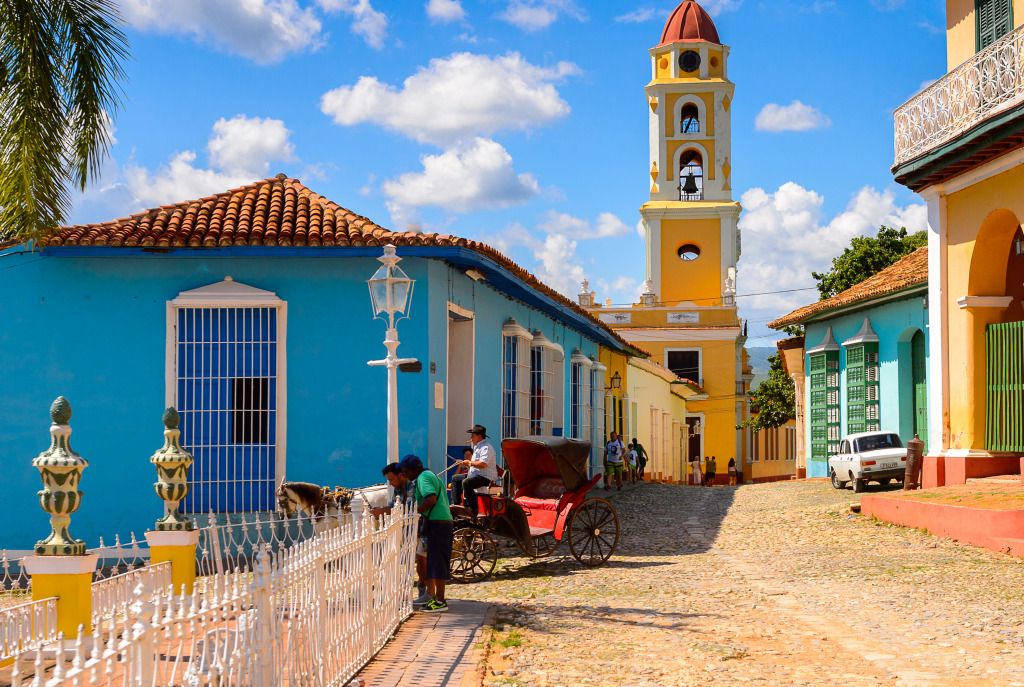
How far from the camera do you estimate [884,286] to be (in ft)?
69.3

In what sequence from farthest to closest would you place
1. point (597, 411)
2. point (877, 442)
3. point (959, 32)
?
point (597, 411), point (877, 442), point (959, 32)

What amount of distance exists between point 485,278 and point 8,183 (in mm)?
6017

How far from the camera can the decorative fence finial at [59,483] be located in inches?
243

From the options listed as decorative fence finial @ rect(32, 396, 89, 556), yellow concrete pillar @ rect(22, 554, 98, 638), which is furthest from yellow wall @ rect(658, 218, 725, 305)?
yellow concrete pillar @ rect(22, 554, 98, 638)

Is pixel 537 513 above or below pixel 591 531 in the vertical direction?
above

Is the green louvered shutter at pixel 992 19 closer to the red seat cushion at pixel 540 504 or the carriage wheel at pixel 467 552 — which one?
the red seat cushion at pixel 540 504

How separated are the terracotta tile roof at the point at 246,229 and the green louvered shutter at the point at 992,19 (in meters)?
7.57

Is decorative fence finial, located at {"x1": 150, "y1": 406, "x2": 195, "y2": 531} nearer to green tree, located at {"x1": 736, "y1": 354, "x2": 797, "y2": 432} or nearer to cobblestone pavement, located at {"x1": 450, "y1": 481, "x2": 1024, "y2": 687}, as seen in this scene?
cobblestone pavement, located at {"x1": 450, "y1": 481, "x2": 1024, "y2": 687}

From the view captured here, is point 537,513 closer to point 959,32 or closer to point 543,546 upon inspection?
point 543,546

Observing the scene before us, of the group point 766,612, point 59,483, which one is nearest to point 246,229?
point 59,483

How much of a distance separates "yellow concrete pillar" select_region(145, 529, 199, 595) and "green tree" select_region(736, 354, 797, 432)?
33.6 meters

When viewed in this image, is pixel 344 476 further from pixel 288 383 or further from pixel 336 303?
pixel 336 303

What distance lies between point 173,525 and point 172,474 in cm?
40

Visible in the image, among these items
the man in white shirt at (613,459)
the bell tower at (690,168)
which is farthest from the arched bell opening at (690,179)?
the man in white shirt at (613,459)
